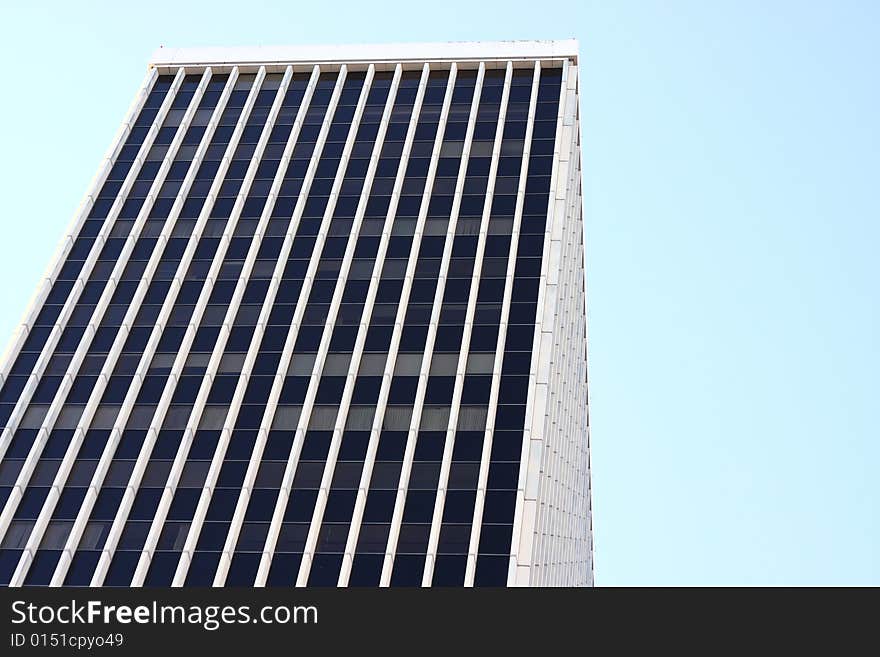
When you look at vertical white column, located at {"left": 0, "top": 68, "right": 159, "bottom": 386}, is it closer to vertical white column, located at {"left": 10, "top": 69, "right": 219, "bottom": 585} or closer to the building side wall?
vertical white column, located at {"left": 10, "top": 69, "right": 219, "bottom": 585}

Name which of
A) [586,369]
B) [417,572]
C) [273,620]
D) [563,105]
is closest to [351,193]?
[563,105]

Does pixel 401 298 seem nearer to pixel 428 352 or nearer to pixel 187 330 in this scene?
pixel 428 352

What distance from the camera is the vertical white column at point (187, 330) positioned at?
275ft

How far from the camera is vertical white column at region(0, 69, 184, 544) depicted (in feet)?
287

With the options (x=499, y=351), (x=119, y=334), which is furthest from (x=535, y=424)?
(x=119, y=334)

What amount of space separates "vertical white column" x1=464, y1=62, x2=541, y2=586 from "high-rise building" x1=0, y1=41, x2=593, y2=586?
17 cm

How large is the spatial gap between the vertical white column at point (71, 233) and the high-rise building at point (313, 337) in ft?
0.83

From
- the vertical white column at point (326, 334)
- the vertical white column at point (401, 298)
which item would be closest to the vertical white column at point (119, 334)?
the vertical white column at point (326, 334)

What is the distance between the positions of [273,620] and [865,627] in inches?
600

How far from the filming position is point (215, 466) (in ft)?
286

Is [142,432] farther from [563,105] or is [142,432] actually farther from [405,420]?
[563,105]

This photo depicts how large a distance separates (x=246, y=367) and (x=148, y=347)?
24.4ft

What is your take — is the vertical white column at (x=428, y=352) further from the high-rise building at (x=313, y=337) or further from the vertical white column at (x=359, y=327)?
the vertical white column at (x=359, y=327)

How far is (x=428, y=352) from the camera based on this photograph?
302ft
